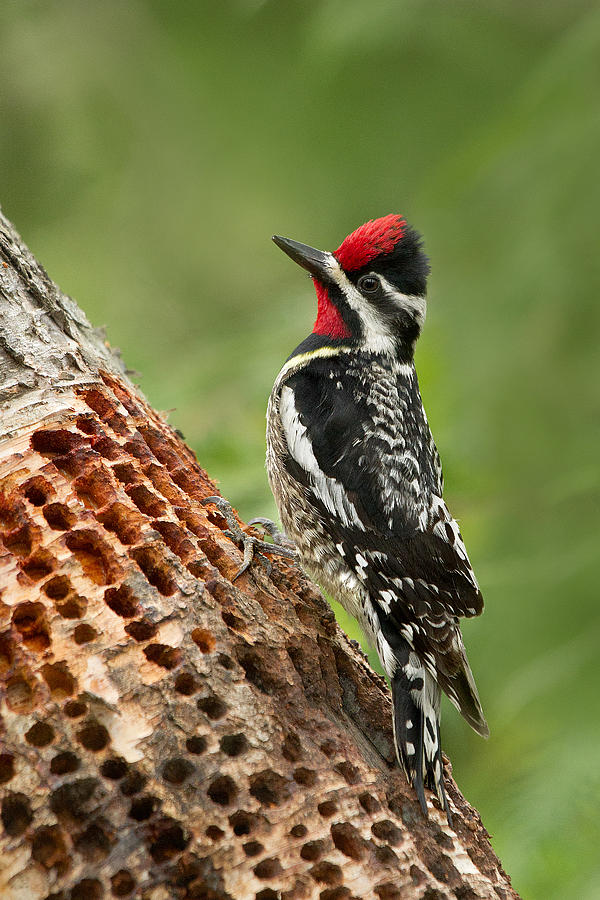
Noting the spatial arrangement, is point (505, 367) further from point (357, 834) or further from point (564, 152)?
point (357, 834)

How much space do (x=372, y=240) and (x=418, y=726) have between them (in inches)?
72.2

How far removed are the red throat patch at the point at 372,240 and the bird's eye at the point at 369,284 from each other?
5 cm

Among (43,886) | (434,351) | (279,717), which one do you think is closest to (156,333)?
(434,351)

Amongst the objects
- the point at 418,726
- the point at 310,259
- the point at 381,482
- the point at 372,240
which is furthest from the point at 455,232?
the point at 418,726

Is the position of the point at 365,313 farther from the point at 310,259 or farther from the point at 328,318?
the point at 310,259

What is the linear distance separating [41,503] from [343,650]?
2.79 ft

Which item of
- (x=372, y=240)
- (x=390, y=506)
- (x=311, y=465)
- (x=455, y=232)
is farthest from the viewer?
(x=455, y=232)

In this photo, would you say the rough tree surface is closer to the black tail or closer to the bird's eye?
the black tail

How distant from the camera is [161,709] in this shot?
169 centimetres

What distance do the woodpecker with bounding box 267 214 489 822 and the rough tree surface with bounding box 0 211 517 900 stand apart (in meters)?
0.21

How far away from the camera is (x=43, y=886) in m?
1.53

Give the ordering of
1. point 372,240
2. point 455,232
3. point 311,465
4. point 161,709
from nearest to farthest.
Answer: point 161,709
point 311,465
point 372,240
point 455,232

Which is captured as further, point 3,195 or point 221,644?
point 3,195

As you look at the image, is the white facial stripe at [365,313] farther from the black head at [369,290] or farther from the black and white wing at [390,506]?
the black and white wing at [390,506]
